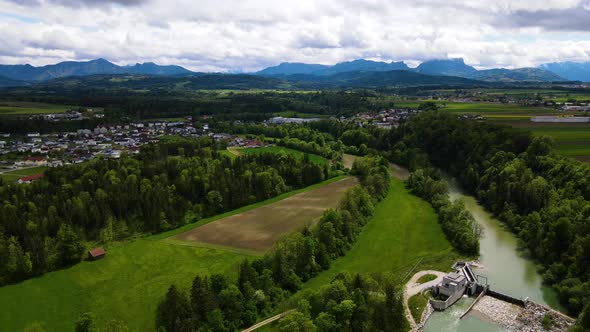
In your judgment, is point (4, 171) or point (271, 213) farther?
point (4, 171)

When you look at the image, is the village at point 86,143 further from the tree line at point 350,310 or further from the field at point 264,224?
the tree line at point 350,310

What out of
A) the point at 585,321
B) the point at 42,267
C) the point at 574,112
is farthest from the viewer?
the point at 574,112

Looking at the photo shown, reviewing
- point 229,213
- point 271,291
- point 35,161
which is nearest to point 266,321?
point 271,291

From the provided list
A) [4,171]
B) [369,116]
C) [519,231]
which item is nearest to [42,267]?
[4,171]

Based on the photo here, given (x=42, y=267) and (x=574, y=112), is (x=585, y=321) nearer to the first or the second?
(x=42, y=267)

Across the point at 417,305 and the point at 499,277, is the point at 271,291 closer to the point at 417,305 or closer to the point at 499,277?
the point at 417,305
